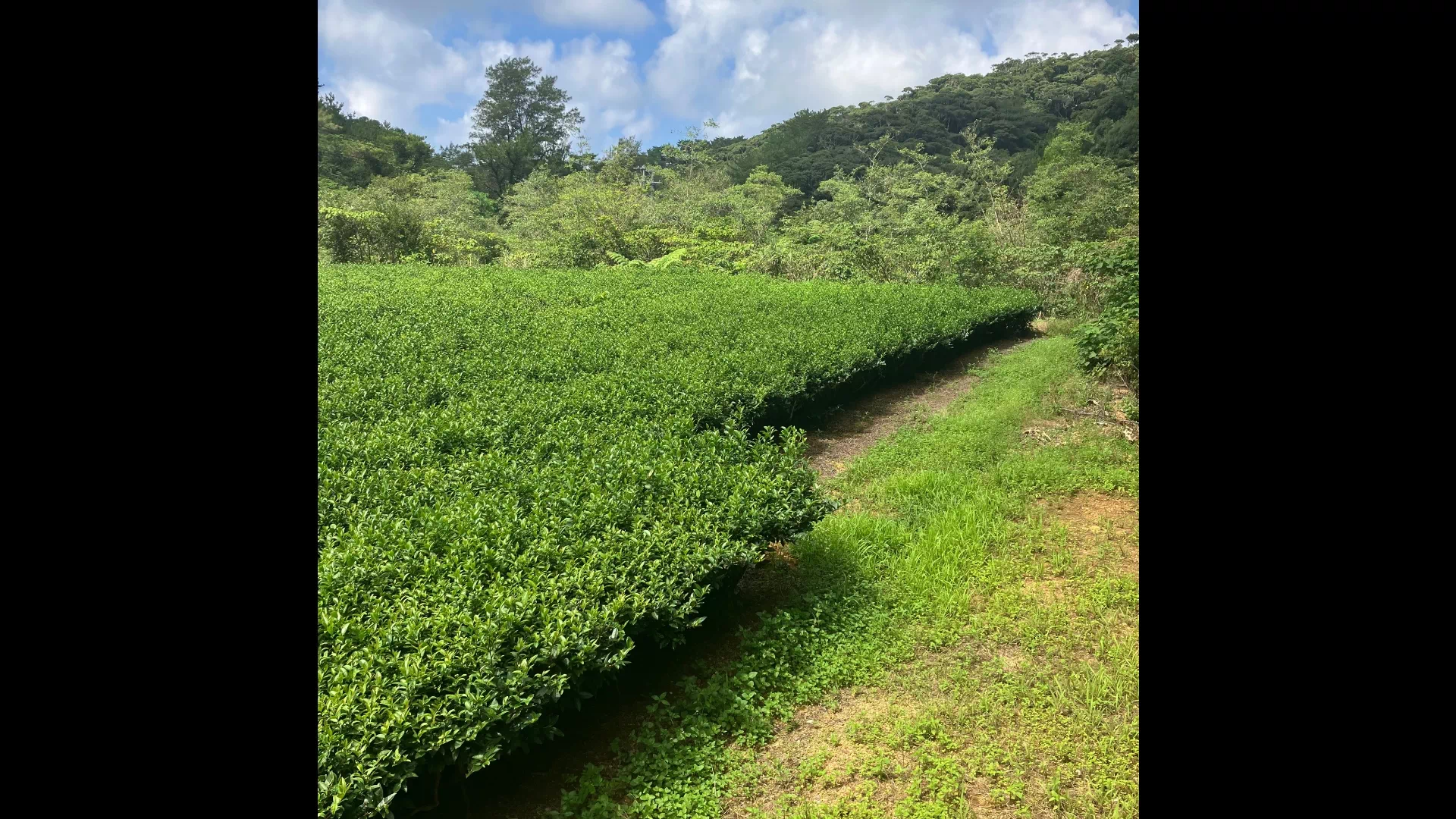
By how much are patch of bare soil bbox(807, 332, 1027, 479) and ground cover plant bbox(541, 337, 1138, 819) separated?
122cm

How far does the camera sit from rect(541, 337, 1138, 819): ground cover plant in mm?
2799

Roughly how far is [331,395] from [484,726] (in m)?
3.62

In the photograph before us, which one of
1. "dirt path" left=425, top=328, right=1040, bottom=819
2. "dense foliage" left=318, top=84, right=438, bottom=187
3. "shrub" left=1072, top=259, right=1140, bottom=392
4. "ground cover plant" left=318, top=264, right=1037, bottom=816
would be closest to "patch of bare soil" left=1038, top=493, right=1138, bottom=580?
"ground cover plant" left=318, top=264, right=1037, bottom=816

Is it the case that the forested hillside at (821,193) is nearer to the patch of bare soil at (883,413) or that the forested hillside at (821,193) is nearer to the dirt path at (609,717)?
the patch of bare soil at (883,413)

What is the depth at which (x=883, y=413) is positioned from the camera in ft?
27.7

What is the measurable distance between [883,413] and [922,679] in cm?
515

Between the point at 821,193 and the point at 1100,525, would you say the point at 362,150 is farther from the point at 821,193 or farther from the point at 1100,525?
the point at 1100,525

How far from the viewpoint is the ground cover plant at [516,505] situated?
2.42 metres

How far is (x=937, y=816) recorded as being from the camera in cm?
266

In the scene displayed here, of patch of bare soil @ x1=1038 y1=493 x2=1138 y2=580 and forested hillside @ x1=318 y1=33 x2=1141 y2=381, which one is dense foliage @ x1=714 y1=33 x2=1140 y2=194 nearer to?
forested hillside @ x1=318 y1=33 x2=1141 y2=381

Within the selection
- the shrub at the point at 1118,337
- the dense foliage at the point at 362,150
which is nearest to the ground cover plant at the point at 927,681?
the shrub at the point at 1118,337

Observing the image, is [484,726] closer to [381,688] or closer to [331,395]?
[381,688]

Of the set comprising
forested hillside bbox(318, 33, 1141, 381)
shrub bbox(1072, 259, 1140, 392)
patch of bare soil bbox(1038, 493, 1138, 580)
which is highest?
forested hillside bbox(318, 33, 1141, 381)
